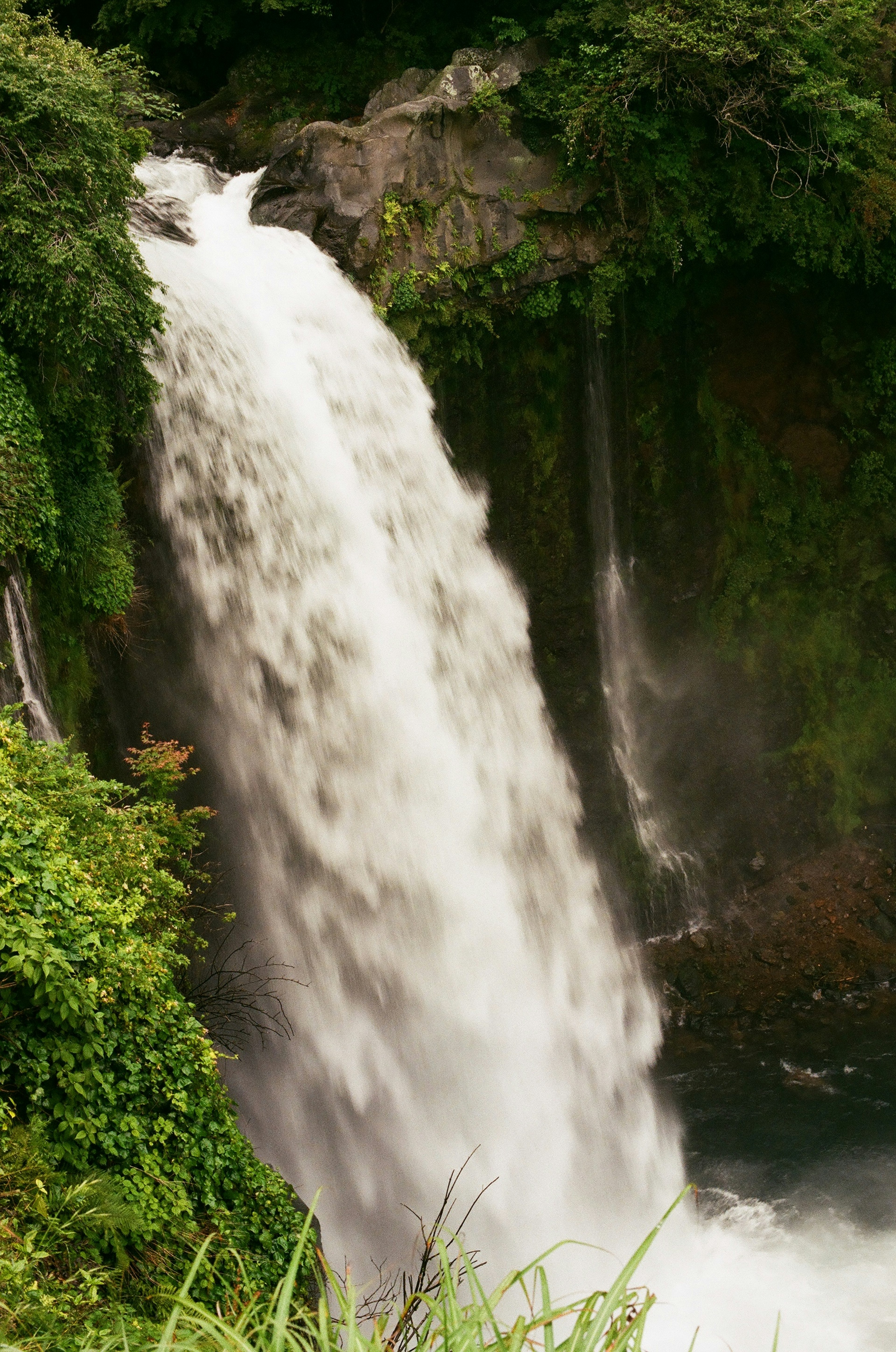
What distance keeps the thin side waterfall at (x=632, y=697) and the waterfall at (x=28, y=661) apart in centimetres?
797

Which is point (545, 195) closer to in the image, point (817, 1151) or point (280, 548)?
point (280, 548)

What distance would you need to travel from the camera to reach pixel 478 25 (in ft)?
43.5

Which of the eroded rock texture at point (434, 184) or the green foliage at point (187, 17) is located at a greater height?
the green foliage at point (187, 17)

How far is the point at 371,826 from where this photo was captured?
9.32 metres

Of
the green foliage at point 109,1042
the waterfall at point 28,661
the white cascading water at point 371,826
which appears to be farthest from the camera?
the white cascading water at point 371,826

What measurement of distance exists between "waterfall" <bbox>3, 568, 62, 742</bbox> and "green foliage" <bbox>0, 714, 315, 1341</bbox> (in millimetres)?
1328

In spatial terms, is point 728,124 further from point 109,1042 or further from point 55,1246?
point 55,1246

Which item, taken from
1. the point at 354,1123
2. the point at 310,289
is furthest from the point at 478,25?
the point at 354,1123

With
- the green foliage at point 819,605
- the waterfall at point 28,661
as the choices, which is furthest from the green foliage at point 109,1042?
the green foliage at point 819,605

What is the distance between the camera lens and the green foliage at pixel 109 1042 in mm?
4387

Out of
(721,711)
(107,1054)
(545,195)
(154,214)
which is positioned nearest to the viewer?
(107,1054)

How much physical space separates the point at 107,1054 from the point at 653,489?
427 inches

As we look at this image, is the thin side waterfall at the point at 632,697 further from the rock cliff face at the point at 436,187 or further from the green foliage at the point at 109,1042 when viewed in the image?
the green foliage at the point at 109,1042

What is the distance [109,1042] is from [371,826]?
470 cm
